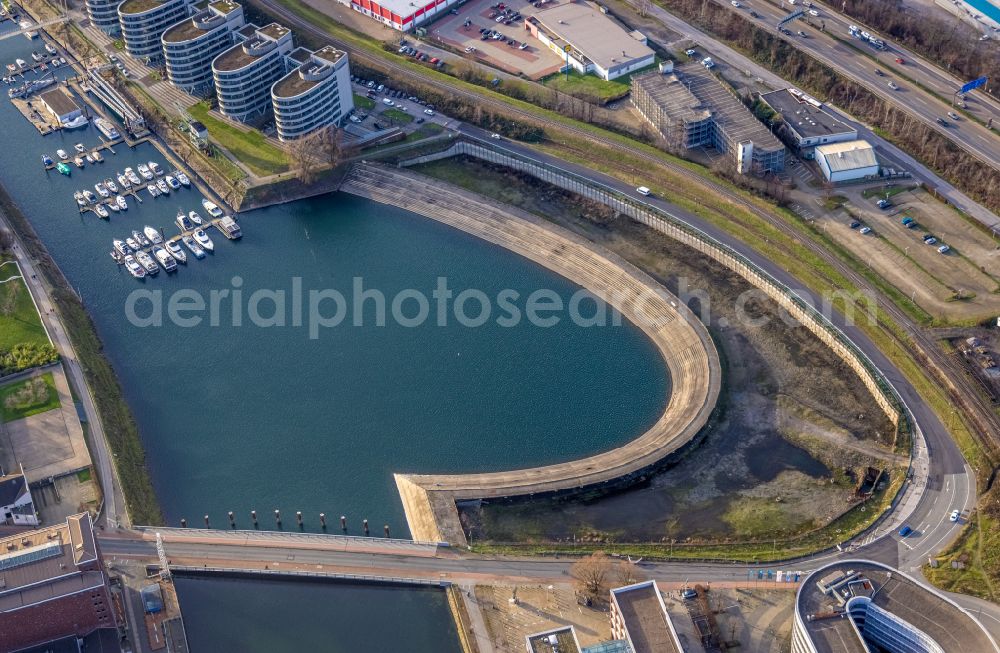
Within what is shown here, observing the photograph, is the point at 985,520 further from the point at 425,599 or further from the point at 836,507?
the point at 425,599

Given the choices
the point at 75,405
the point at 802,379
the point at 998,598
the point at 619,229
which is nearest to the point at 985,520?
the point at 998,598

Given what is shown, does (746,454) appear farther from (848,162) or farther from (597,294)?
(848,162)

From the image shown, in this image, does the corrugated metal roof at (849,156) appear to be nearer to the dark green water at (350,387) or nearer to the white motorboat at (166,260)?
the dark green water at (350,387)

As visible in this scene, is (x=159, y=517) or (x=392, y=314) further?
(x=392, y=314)

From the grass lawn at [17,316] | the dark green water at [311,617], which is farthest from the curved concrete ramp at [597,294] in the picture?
the grass lawn at [17,316]

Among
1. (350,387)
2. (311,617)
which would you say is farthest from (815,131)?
(311,617)
